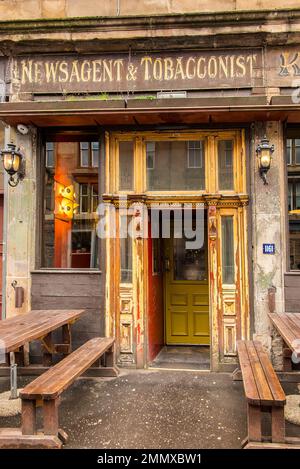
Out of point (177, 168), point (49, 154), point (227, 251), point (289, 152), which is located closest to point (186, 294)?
point (227, 251)

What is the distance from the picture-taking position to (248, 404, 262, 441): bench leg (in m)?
3.25

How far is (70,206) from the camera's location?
625 centimetres

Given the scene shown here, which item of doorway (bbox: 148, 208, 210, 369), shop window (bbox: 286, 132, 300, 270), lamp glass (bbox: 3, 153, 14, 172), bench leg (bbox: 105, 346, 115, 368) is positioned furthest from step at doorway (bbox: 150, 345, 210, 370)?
lamp glass (bbox: 3, 153, 14, 172)

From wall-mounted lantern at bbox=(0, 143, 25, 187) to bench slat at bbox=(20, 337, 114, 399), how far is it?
2992 mm

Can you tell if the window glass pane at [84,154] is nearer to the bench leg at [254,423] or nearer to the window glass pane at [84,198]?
the window glass pane at [84,198]

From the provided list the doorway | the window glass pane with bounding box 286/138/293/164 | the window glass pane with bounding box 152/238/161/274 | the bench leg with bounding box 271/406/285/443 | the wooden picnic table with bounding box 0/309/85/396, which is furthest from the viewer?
the doorway

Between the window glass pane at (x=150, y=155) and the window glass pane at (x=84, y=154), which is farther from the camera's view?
the window glass pane at (x=84, y=154)

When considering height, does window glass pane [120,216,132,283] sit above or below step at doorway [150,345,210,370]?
above

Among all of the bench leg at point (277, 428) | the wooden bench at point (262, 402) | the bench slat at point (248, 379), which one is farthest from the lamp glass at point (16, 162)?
the bench leg at point (277, 428)

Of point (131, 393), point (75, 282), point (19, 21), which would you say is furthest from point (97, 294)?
point (19, 21)

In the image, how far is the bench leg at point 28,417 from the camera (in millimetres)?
3355

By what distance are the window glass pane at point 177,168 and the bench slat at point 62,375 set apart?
8.94 ft

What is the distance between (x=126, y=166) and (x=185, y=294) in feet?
9.90

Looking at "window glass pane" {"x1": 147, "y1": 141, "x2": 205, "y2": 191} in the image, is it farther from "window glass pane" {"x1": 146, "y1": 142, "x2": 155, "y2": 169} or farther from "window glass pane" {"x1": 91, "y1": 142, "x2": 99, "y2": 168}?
"window glass pane" {"x1": 91, "y1": 142, "x2": 99, "y2": 168}
